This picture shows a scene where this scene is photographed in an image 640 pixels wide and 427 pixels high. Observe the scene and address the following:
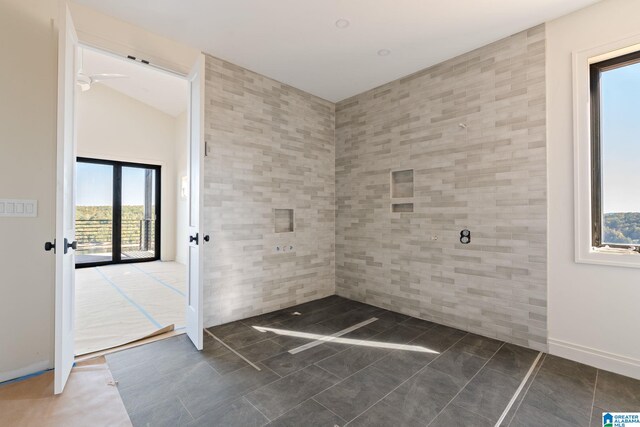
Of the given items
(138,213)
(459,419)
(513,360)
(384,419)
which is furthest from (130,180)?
(513,360)

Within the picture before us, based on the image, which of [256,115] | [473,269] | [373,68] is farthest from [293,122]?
[473,269]

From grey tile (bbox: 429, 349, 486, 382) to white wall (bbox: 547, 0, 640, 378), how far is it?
0.74 metres

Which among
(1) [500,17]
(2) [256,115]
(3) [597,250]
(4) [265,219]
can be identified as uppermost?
(1) [500,17]

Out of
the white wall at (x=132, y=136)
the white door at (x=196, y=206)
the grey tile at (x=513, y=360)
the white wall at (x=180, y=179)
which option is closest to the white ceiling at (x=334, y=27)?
the white door at (x=196, y=206)

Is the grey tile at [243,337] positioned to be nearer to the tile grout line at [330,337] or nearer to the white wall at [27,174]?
the tile grout line at [330,337]

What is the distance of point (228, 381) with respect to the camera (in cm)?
204

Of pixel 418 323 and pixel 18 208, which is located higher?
pixel 18 208

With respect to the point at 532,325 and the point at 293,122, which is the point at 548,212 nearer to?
the point at 532,325

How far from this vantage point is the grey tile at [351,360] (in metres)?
2.19

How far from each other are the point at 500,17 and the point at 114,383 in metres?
4.17

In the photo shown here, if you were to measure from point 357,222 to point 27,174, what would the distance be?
331 cm

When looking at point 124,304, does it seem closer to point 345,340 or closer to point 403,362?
point 345,340

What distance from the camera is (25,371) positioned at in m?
2.10

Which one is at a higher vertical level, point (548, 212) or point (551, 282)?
point (548, 212)
